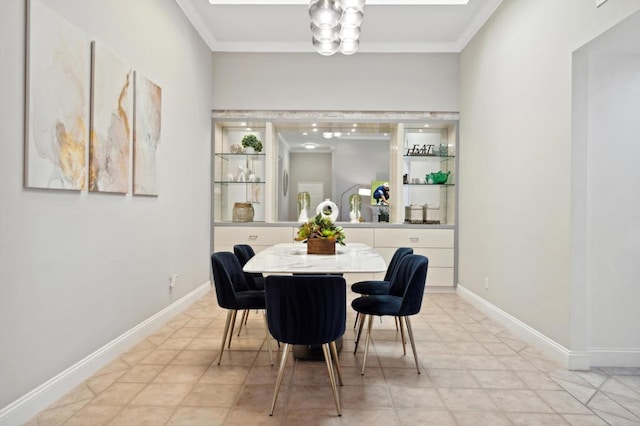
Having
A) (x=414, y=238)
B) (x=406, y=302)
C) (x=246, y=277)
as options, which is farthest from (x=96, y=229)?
(x=414, y=238)

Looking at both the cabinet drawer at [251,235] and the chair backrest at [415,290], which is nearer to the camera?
the chair backrest at [415,290]

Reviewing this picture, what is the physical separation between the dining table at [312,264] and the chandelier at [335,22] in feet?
5.17

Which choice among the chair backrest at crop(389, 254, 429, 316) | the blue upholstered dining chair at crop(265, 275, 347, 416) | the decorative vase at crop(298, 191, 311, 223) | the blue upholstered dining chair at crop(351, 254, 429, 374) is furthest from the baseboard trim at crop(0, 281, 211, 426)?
the decorative vase at crop(298, 191, 311, 223)

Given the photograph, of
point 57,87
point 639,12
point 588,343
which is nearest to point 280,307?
point 57,87

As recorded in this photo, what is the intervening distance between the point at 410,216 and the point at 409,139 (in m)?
1.04

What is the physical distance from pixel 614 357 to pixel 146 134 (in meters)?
3.87

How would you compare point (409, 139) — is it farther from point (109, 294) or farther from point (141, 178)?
point (109, 294)

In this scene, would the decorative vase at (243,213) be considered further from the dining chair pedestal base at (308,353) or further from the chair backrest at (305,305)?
the chair backrest at (305,305)

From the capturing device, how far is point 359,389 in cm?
241

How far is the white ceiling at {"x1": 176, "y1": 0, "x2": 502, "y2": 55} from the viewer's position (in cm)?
428

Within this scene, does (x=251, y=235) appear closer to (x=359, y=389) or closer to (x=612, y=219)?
(x=359, y=389)

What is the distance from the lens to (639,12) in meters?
2.18

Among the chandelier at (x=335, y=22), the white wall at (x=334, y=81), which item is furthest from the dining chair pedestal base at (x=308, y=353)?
the white wall at (x=334, y=81)

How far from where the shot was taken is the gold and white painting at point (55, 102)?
2047mm
